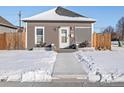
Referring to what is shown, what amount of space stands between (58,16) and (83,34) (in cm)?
286

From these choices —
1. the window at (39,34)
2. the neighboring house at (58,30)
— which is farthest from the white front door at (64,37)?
the window at (39,34)

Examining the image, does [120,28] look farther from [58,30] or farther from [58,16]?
[58,30]

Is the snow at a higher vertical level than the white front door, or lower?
higher

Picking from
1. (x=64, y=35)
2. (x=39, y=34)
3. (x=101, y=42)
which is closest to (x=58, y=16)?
(x=64, y=35)

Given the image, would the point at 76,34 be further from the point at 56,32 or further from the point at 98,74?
the point at 98,74

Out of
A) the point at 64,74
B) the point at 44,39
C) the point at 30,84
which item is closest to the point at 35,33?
→ the point at 44,39

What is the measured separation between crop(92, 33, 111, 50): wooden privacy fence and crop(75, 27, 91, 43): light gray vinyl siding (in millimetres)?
672

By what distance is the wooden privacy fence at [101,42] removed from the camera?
92.3 ft

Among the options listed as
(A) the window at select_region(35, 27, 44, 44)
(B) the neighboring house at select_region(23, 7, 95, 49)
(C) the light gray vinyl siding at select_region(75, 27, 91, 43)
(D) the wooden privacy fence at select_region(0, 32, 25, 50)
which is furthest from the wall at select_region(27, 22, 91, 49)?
(D) the wooden privacy fence at select_region(0, 32, 25, 50)

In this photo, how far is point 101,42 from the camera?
28328 mm

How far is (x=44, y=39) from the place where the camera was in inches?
1085

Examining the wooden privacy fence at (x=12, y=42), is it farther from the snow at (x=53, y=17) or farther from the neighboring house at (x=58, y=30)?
the snow at (x=53, y=17)

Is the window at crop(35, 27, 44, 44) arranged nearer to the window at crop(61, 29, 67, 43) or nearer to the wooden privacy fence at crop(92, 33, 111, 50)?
the window at crop(61, 29, 67, 43)

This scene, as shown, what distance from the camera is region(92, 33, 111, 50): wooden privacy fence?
28141mm
